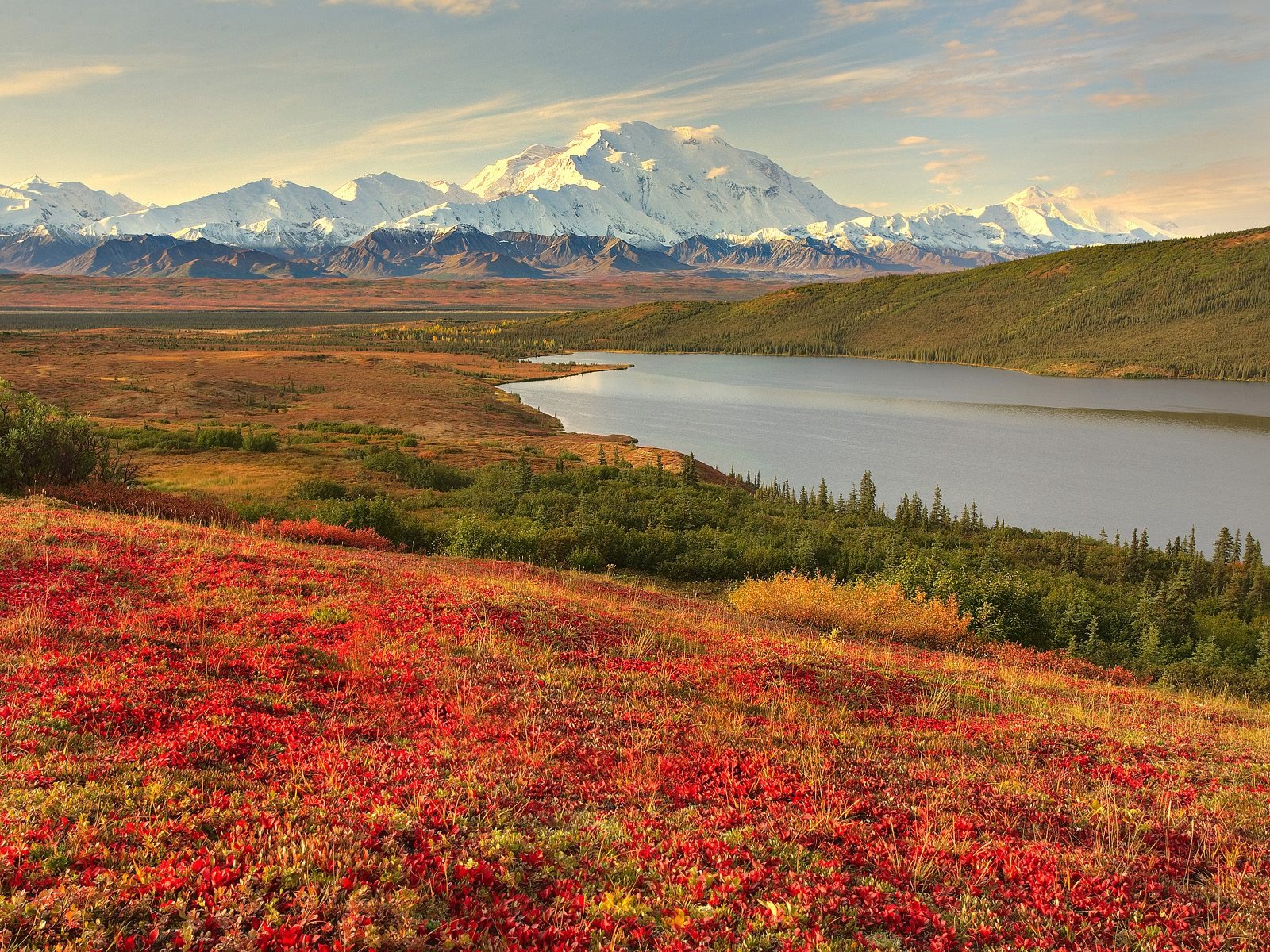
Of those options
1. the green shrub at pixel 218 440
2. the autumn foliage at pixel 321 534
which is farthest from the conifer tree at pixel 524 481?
the green shrub at pixel 218 440

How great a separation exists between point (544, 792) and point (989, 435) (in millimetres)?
84931

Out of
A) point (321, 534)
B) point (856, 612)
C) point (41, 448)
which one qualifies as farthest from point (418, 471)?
point (856, 612)

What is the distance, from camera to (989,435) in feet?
269

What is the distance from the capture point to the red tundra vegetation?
201 inches

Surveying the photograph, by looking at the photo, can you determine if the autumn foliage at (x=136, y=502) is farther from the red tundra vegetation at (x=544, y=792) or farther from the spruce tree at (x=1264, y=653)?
the spruce tree at (x=1264, y=653)

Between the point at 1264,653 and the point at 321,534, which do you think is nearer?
the point at 321,534

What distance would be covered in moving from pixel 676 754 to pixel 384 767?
3.01 metres

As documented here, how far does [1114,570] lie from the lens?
37.7 meters

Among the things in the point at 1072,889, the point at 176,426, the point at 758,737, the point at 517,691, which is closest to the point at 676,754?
the point at 758,737

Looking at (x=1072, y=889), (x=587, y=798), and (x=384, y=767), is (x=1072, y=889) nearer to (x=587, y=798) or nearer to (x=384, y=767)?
(x=587, y=798)

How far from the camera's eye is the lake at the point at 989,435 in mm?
55781

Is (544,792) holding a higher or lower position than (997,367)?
lower

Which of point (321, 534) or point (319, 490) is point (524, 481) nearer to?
point (319, 490)

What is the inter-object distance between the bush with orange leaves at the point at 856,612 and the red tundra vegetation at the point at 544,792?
7729 millimetres
